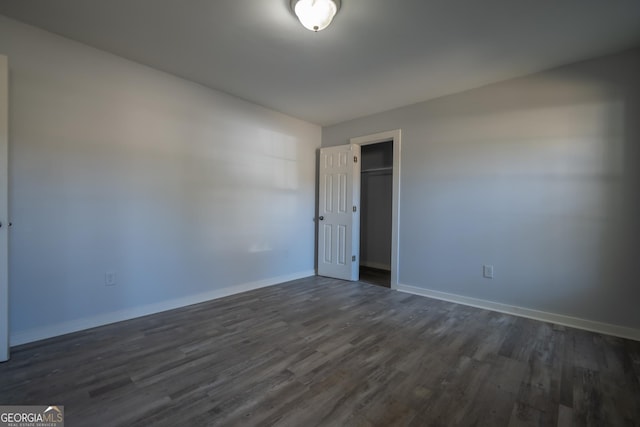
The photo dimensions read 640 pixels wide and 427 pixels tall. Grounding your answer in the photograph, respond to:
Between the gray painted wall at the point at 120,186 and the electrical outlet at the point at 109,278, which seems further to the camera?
the electrical outlet at the point at 109,278

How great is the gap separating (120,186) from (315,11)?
7.65 ft

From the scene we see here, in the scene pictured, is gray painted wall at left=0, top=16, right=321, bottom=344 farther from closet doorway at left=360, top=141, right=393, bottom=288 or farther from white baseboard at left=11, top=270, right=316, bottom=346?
closet doorway at left=360, top=141, right=393, bottom=288

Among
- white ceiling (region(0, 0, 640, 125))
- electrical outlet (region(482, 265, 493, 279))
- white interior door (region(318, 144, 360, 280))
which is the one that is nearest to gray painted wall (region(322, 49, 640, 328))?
electrical outlet (region(482, 265, 493, 279))

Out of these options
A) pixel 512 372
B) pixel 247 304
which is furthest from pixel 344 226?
pixel 512 372

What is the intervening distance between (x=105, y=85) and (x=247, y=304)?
8.53 feet

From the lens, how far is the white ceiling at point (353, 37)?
1978mm

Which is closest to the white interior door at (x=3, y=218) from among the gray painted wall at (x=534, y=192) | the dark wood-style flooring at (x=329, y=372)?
the dark wood-style flooring at (x=329, y=372)

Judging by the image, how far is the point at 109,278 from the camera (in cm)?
262

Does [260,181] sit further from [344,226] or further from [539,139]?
[539,139]

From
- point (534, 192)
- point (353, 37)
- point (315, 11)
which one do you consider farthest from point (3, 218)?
point (534, 192)

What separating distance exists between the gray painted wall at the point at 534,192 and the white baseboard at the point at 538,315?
0.05 meters

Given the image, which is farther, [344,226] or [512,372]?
[344,226]

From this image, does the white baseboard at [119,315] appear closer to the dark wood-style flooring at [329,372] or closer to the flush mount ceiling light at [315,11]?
the dark wood-style flooring at [329,372]

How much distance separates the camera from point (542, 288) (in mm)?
2840
